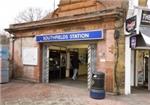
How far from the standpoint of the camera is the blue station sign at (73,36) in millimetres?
13789

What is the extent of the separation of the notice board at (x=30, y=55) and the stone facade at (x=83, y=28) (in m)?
0.26

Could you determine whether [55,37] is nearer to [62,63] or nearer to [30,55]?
[30,55]

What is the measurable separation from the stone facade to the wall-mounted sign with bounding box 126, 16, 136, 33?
12.6 inches

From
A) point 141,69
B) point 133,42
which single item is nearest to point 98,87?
point 133,42

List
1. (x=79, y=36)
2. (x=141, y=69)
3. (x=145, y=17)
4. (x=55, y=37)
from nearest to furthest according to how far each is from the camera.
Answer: (x=145, y=17), (x=79, y=36), (x=55, y=37), (x=141, y=69)

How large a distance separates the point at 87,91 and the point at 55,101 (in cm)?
293

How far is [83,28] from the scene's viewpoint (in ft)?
47.9

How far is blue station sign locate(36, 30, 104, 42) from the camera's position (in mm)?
13789

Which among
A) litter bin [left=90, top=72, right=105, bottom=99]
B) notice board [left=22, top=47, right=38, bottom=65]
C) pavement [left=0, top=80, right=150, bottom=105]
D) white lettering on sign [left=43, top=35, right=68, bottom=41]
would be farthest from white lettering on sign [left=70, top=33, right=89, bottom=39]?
notice board [left=22, top=47, right=38, bottom=65]

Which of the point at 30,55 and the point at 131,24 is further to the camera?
the point at 30,55

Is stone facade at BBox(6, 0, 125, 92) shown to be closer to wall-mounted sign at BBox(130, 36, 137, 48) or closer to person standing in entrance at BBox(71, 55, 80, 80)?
wall-mounted sign at BBox(130, 36, 137, 48)

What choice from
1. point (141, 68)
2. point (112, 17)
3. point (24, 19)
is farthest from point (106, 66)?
point (24, 19)

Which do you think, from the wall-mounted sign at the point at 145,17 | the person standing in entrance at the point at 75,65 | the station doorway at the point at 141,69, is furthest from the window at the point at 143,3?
the person standing in entrance at the point at 75,65

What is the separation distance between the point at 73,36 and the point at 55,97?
384 centimetres
